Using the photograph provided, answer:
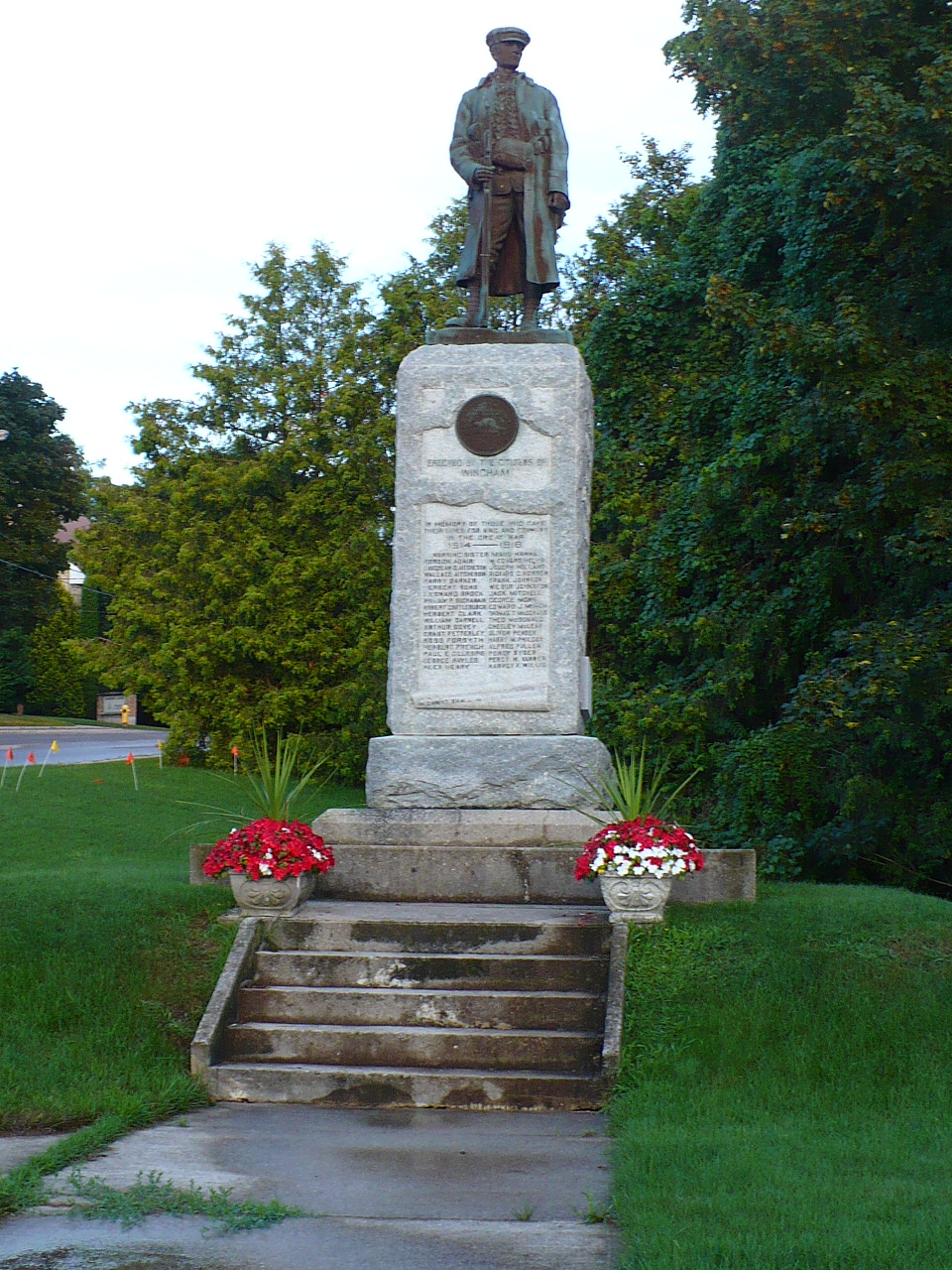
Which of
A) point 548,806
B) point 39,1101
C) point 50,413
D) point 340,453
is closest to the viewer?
point 39,1101

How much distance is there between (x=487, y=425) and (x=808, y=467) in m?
7.58

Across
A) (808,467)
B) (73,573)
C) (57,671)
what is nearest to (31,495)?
(57,671)

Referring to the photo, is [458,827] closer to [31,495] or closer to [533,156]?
[533,156]

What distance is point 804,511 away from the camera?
1598 centimetres

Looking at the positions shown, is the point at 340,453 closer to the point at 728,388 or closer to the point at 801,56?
the point at 728,388

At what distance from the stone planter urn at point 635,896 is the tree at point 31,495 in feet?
142

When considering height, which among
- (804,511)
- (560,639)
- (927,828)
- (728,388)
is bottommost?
(927,828)

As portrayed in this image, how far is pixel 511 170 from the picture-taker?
35.0ft

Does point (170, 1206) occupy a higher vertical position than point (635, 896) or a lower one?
lower

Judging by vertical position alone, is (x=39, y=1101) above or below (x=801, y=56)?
below

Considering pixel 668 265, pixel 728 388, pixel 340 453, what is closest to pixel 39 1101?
pixel 728 388

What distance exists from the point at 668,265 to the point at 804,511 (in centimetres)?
640

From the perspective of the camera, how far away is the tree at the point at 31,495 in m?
48.7

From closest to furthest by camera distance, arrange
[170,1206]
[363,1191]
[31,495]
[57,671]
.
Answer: [170,1206]
[363,1191]
[31,495]
[57,671]
